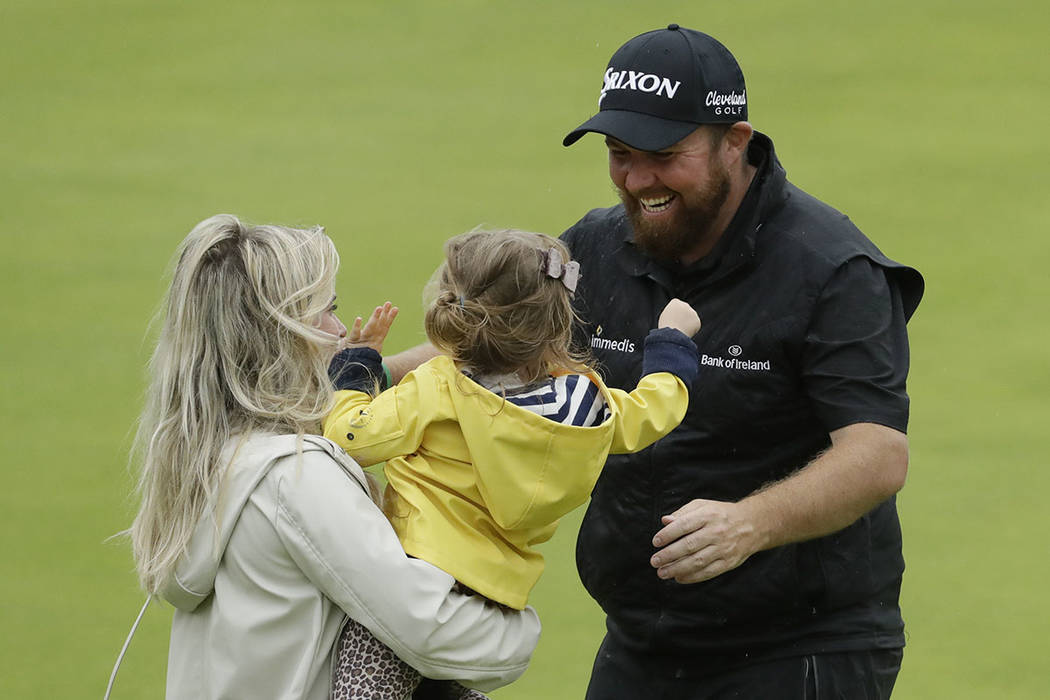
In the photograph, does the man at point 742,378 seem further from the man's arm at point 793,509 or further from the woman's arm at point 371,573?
the woman's arm at point 371,573

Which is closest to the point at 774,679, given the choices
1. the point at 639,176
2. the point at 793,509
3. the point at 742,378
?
the point at 793,509

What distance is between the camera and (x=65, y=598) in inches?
211

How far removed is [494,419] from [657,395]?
0.99 feet

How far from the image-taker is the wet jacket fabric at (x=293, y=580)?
231 centimetres

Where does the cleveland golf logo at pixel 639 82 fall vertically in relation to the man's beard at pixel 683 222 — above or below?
above

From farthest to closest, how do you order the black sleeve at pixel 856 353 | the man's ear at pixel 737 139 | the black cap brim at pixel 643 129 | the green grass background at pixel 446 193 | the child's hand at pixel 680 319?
the green grass background at pixel 446 193 → the man's ear at pixel 737 139 → the black cap brim at pixel 643 129 → the black sleeve at pixel 856 353 → the child's hand at pixel 680 319

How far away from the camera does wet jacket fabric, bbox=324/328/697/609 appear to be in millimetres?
2488

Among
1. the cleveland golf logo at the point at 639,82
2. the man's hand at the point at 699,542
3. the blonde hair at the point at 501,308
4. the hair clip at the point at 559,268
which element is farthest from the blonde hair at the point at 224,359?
the cleveland golf logo at the point at 639,82

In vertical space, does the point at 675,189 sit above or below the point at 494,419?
above

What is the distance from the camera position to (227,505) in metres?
2.33

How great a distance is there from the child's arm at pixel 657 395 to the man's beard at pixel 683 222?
17.1 inches

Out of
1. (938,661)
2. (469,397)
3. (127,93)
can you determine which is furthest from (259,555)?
(127,93)

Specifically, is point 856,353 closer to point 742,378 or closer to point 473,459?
point 742,378

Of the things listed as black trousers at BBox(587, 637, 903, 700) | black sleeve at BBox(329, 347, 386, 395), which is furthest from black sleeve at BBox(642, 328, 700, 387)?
black trousers at BBox(587, 637, 903, 700)
